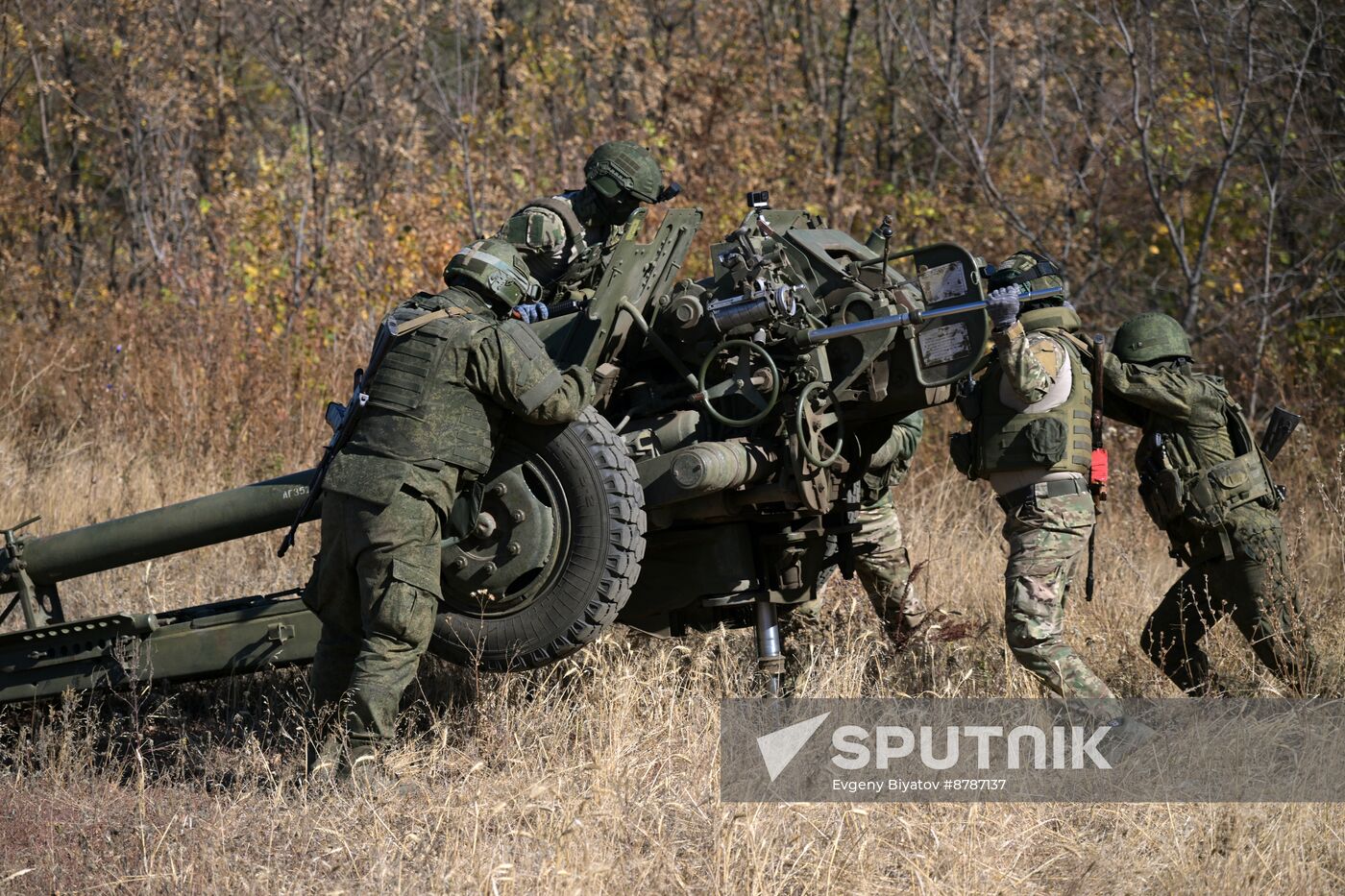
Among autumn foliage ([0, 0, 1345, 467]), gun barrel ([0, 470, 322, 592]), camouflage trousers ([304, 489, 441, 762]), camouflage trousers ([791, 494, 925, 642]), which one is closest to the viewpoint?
camouflage trousers ([304, 489, 441, 762])

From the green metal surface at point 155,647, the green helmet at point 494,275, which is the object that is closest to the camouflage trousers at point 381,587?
the green metal surface at point 155,647

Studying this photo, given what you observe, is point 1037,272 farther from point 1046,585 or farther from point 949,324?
point 1046,585

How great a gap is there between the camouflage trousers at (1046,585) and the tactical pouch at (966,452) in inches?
11.0

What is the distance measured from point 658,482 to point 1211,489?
2402mm

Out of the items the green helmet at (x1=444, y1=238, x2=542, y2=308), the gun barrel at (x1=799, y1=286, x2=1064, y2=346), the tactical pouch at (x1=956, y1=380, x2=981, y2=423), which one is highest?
the green helmet at (x1=444, y1=238, x2=542, y2=308)

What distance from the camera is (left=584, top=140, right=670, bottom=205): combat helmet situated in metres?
6.40

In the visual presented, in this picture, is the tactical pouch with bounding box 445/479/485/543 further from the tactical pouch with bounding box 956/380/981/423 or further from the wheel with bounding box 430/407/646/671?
the tactical pouch with bounding box 956/380/981/423

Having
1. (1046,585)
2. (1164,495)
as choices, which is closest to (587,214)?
(1046,585)

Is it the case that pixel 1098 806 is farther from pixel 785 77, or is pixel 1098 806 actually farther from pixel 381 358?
pixel 785 77

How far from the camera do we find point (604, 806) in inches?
183

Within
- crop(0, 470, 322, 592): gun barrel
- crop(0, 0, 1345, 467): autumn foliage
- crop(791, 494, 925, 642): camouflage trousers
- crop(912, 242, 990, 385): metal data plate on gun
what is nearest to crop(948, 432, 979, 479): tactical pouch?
crop(912, 242, 990, 385): metal data plate on gun

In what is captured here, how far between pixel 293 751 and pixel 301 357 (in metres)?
5.56

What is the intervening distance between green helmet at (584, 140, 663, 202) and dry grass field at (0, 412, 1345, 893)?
2018 mm

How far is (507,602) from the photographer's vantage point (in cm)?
553
